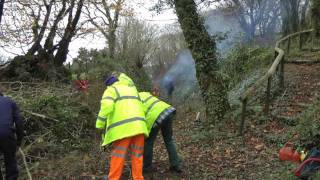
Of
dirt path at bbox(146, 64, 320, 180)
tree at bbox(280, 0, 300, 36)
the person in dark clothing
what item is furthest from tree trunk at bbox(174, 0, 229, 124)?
tree at bbox(280, 0, 300, 36)

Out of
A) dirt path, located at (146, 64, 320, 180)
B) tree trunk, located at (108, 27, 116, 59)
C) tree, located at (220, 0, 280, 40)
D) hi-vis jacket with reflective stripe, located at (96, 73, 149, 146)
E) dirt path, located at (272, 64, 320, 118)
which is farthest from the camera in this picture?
tree, located at (220, 0, 280, 40)

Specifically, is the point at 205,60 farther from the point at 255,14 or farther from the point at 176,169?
the point at 255,14

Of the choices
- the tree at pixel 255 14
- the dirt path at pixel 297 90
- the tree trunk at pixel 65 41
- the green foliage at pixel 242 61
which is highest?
the tree at pixel 255 14

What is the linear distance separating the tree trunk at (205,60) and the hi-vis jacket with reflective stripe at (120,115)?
440cm

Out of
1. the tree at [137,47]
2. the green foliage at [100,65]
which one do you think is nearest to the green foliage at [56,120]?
the green foliage at [100,65]

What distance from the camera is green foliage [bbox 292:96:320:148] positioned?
7.04 m

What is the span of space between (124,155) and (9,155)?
6.21 feet

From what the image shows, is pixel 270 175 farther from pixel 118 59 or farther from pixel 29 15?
pixel 29 15

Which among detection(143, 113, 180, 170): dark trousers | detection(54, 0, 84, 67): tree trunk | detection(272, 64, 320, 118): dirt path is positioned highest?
detection(54, 0, 84, 67): tree trunk

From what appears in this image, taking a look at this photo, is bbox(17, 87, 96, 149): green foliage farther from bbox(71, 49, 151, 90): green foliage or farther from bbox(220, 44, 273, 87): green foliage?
bbox(220, 44, 273, 87): green foliage

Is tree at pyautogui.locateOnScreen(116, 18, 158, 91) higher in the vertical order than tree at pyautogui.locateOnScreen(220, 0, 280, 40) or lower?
lower

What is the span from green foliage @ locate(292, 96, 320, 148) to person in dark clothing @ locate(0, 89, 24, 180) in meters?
4.53

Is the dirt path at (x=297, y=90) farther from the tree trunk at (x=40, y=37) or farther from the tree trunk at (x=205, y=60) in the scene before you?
the tree trunk at (x=40, y=37)

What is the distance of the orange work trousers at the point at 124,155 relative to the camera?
6.68 meters
